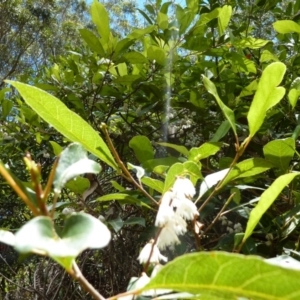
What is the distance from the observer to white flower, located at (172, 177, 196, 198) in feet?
2.20

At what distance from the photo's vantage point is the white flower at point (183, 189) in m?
0.67

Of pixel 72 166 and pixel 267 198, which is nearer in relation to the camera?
pixel 72 166

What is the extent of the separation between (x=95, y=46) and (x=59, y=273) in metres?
0.95

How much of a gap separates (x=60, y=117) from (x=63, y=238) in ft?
1.01

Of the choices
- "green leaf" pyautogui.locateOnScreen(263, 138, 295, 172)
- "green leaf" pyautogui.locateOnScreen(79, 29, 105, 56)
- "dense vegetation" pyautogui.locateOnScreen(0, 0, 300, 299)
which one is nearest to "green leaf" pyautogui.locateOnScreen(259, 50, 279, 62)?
"dense vegetation" pyautogui.locateOnScreen(0, 0, 300, 299)

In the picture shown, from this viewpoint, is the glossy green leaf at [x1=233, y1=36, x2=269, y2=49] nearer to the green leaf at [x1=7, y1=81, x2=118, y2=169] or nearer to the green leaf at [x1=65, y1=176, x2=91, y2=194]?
the green leaf at [x1=65, y1=176, x2=91, y2=194]

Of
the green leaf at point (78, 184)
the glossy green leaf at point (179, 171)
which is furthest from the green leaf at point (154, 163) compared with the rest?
the glossy green leaf at point (179, 171)

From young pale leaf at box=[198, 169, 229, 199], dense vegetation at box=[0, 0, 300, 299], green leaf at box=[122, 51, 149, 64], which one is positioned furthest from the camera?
green leaf at box=[122, 51, 149, 64]

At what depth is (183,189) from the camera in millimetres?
678

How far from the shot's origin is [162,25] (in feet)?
5.05

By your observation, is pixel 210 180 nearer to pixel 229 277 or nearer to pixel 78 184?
pixel 78 184

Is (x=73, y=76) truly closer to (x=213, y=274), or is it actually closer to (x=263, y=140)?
(x=263, y=140)

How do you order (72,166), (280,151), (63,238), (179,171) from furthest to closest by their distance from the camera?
(280,151) < (179,171) < (72,166) < (63,238)

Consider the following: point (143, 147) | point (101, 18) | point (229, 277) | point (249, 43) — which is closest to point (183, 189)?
point (229, 277)
